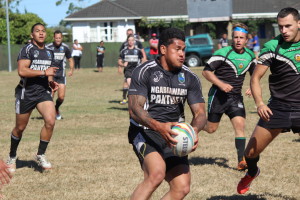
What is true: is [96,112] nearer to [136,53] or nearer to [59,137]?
[136,53]

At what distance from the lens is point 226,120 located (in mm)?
15031

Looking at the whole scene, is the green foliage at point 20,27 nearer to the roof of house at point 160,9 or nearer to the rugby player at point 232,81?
the roof of house at point 160,9

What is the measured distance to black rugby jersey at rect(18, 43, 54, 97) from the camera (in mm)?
9328

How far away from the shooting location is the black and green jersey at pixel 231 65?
9258 mm

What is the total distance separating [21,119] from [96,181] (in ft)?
5.39

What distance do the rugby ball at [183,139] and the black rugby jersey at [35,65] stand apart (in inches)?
170

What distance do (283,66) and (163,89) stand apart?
64.6 inches

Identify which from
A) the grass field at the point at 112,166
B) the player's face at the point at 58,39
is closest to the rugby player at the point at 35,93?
the grass field at the point at 112,166

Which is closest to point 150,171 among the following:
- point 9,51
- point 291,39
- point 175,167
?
point 175,167

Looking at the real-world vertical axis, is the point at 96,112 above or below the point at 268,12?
below

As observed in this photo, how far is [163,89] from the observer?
5852 mm

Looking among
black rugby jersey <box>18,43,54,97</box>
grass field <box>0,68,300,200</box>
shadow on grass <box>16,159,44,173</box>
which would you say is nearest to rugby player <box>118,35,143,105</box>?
grass field <box>0,68,300,200</box>

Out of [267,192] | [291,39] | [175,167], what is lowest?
[267,192]

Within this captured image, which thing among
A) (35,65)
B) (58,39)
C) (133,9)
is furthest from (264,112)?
(133,9)
